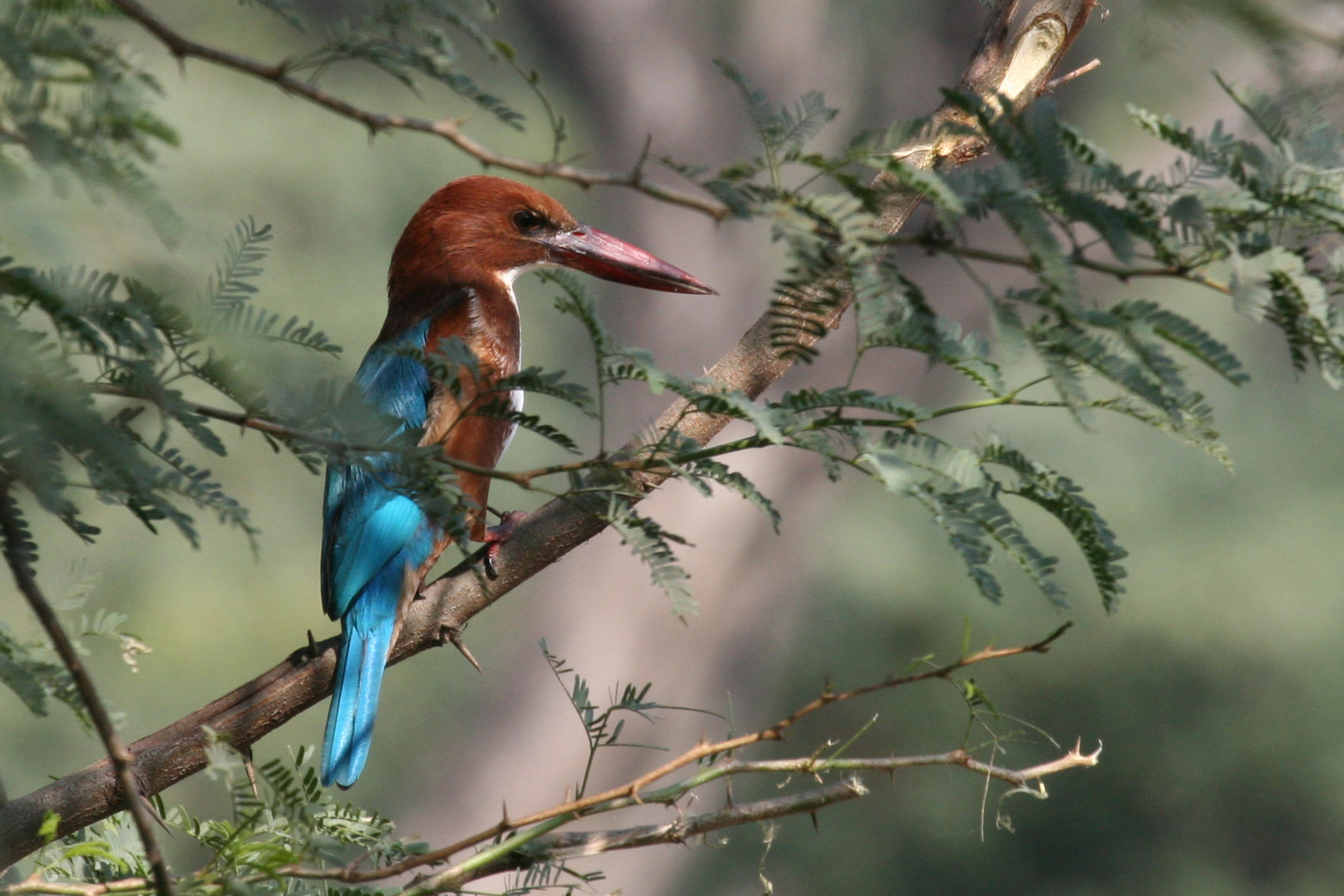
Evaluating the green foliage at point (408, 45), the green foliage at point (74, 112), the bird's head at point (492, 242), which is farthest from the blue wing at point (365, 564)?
the green foliage at point (74, 112)

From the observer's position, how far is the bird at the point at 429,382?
1.80 meters

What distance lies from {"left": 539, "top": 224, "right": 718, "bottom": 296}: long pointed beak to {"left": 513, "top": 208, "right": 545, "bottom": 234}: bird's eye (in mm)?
35

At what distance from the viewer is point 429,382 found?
202 centimetres

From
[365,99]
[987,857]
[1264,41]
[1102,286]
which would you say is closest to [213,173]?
[365,99]

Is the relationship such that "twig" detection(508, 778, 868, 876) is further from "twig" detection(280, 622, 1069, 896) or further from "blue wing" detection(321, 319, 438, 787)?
"blue wing" detection(321, 319, 438, 787)

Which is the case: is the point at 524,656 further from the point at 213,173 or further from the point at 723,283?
the point at 213,173

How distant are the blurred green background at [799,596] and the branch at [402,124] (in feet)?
14.0

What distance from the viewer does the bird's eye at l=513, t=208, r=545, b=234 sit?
245 centimetres

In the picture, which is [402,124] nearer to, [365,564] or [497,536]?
[497,536]

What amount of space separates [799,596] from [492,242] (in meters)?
3.79

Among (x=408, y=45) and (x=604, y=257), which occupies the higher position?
(x=604, y=257)

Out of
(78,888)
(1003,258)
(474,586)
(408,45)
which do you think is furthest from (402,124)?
(474,586)

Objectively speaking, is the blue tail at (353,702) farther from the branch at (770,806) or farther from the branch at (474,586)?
the branch at (770,806)

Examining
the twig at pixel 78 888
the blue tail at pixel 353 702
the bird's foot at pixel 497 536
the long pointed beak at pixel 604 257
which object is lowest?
the twig at pixel 78 888
